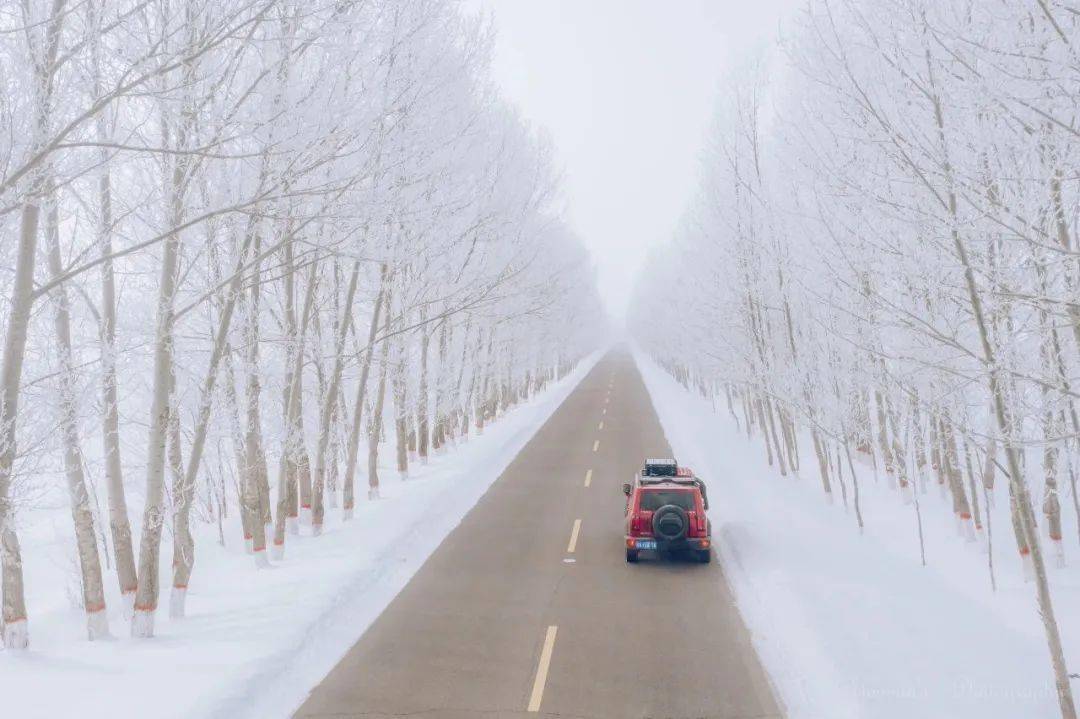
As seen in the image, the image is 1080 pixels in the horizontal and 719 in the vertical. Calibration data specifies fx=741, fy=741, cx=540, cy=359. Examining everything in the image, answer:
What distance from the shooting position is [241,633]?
923cm

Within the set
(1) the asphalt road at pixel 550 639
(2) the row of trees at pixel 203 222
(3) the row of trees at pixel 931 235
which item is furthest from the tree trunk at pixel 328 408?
(3) the row of trees at pixel 931 235

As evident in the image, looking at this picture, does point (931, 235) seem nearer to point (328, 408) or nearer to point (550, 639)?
point (550, 639)

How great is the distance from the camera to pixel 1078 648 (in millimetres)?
9633

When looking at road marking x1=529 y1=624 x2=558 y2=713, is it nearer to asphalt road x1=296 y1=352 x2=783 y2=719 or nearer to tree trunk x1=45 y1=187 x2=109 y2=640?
asphalt road x1=296 y1=352 x2=783 y2=719

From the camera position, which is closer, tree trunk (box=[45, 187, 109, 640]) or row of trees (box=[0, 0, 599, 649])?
row of trees (box=[0, 0, 599, 649])

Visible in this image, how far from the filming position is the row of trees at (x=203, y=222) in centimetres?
651

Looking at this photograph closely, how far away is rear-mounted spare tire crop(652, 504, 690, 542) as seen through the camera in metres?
12.4

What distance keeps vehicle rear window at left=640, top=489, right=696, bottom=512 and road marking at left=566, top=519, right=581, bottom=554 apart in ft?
5.75

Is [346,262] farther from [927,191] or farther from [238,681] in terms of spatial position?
[927,191]

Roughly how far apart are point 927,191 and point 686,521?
682 centimetres

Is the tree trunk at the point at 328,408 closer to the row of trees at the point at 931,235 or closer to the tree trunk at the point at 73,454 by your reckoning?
the tree trunk at the point at 73,454

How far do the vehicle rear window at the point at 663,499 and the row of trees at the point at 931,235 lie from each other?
12.7 feet

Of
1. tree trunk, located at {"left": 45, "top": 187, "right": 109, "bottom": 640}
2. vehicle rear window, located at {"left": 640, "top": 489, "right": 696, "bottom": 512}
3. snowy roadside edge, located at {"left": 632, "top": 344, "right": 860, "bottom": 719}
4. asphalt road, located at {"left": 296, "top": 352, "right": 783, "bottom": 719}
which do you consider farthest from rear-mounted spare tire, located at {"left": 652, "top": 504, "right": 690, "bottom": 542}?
tree trunk, located at {"left": 45, "top": 187, "right": 109, "bottom": 640}

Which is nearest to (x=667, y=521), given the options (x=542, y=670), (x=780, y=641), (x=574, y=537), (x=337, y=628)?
(x=574, y=537)
